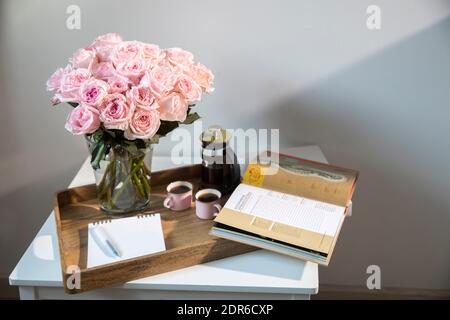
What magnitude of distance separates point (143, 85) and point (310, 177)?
0.47 m

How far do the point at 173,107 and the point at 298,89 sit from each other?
1.68ft

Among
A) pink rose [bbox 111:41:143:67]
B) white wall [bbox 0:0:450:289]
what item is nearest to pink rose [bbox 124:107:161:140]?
pink rose [bbox 111:41:143:67]

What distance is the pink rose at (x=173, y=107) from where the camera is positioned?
2.84ft

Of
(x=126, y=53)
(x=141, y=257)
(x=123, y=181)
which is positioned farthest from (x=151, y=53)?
(x=141, y=257)

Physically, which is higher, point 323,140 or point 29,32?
point 29,32

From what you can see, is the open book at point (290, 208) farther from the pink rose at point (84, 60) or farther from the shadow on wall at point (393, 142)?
the pink rose at point (84, 60)

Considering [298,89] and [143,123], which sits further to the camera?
[298,89]

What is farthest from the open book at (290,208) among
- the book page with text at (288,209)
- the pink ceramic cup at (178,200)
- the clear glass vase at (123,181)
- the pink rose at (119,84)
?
the pink rose at (119,84)

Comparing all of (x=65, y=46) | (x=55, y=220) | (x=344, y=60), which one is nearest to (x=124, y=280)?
(x=55, y=220)

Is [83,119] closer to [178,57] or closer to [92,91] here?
[92,91]

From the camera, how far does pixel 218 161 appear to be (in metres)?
1.06

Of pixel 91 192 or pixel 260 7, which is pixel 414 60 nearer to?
pixel 260 7

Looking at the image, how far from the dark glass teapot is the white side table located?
23 centimetres
